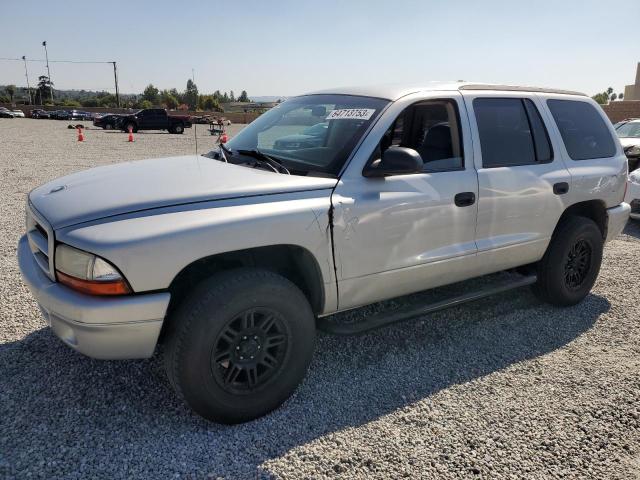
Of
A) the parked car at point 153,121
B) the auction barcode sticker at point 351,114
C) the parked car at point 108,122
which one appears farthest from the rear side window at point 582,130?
the parked car at point 108,122

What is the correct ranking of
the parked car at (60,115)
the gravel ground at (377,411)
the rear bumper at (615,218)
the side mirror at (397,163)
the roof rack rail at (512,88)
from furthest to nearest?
the parked car at (60,115)
the rear bumper at (615,218)
the roof rack rail at (512,88)
the side mirror at (397,163)
the gravel ground at (377,411)

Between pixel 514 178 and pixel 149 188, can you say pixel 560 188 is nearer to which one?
pixel 514 178

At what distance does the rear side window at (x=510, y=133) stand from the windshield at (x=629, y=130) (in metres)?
7.88

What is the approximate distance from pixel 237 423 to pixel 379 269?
122 centimetres

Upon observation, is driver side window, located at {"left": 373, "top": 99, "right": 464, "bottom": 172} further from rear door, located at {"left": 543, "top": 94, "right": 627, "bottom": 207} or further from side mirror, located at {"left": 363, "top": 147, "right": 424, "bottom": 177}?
rear door, located at {"left": 543, "top": 94, "right": 627, "bottom": 207}

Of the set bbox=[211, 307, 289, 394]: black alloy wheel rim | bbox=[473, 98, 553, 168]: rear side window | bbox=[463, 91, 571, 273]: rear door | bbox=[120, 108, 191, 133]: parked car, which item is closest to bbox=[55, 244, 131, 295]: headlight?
bbox=[211, 307, 289, 394]: black alloy wheel rim

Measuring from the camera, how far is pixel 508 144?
3764 mm

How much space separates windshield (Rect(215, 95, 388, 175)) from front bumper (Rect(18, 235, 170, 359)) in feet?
4.12

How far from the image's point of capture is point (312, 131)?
3.57 metres

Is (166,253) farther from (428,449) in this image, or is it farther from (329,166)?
(428,449)

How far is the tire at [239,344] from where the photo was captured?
99.1 inches

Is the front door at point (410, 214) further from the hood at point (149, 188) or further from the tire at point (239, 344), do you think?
the tire at point (239, 344)

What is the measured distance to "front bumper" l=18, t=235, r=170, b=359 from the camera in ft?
7.69

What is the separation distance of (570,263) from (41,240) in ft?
13.4
